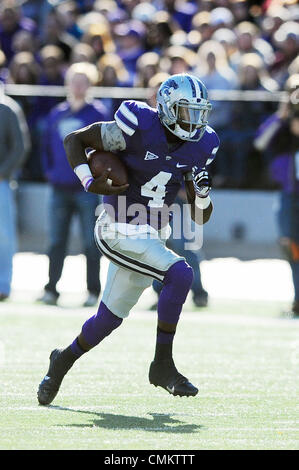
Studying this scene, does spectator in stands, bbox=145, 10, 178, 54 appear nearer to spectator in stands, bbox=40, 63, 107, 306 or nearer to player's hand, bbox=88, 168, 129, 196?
spectator in stands, bbox=40, 63, 107, 306

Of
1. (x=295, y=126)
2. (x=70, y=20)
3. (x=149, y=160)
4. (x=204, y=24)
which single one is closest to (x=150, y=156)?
(x=149, y=160)

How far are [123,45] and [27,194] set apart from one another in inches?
81.5

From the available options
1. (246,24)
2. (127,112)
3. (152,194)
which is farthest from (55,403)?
(246,24)

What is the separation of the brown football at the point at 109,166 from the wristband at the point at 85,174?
1.8 inches

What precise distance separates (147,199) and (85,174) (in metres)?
0.38

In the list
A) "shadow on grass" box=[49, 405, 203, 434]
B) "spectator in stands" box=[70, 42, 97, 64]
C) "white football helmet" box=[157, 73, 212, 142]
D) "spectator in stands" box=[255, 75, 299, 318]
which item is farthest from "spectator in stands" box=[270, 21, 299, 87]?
"shadow on grass" box=[49, 405, 203, 434]

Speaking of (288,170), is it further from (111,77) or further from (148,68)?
(111,77)

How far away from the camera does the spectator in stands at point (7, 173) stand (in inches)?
355

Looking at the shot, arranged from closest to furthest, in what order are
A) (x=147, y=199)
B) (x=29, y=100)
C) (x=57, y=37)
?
1. (x=147, y=199)
2. (x=29, y=100)
3. (x=57, y=37)

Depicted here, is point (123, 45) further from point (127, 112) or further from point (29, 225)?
→ point (127, 112)

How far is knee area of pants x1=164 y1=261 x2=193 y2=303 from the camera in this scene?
518 cm

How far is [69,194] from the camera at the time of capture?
9211 mm

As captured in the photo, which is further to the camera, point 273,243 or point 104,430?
point 273,243
